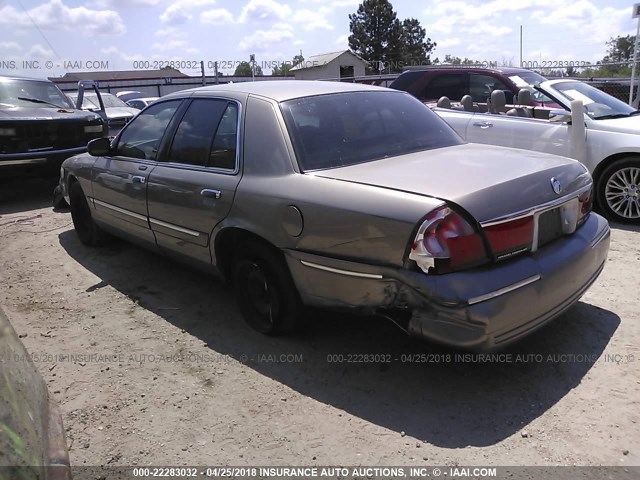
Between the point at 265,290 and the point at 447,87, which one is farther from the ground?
the point at 447,87

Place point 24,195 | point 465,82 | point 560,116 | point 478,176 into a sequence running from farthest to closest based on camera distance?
1. point 24,195
2. point 465,82
3. point 560,116
4. point 478,176

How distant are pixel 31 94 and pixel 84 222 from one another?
4.66 metres

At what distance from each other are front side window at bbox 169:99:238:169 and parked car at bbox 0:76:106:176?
4.98m

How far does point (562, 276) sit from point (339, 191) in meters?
1.28

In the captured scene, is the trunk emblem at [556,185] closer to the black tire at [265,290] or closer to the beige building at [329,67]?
the black tire at [265,290]

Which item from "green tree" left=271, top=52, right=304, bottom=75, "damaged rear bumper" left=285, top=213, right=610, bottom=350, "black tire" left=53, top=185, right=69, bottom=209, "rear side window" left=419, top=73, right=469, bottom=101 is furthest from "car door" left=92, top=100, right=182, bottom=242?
"green tree" left=271, top=52, right=304, bottom=75

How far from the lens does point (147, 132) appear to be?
4.62 m

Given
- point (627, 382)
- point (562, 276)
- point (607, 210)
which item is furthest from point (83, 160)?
point (607, 210)

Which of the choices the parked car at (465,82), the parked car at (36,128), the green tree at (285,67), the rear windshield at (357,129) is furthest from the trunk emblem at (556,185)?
the green tree at (285,67)

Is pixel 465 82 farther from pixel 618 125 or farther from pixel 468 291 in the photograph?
pixel 468 291

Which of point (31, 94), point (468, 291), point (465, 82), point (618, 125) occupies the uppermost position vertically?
point (31, 94)

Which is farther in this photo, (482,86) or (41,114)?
(482,86)
